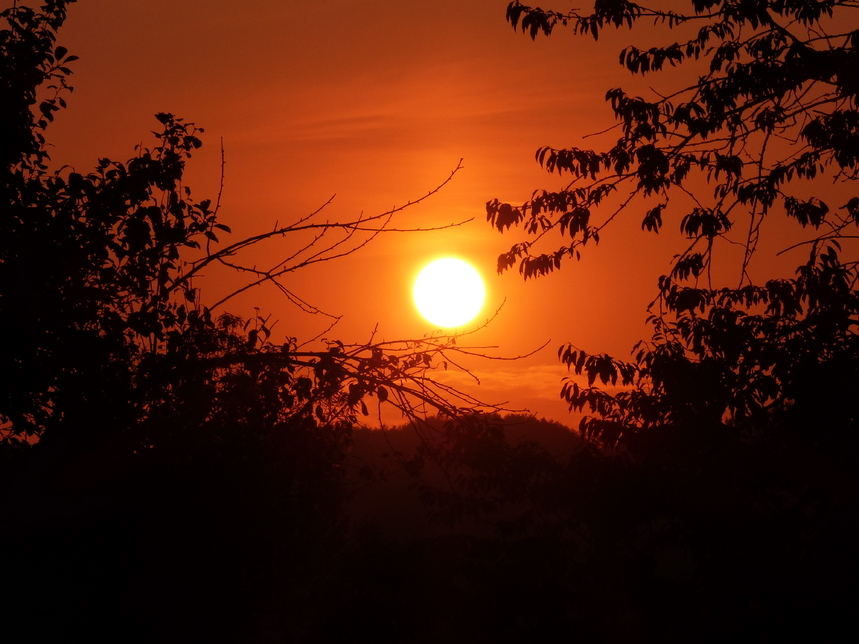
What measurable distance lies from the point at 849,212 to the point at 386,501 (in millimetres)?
20691

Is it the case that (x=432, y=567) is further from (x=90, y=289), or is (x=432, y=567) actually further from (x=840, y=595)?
(x=90, y=289)

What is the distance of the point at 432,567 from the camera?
1423 cm

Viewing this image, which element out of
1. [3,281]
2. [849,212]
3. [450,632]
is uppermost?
[849,212]

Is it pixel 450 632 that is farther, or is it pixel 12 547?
pixel 450 632

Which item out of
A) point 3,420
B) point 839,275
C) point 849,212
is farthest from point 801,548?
point 3,420

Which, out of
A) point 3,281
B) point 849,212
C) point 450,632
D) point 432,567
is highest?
point 849,212

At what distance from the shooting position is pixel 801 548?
7.91m

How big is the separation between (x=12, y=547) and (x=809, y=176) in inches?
332

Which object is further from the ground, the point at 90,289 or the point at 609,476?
the point at 90,289

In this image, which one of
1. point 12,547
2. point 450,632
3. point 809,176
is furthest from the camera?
point 450,632

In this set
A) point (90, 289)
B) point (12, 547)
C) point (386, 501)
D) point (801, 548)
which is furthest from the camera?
point (386, 501)

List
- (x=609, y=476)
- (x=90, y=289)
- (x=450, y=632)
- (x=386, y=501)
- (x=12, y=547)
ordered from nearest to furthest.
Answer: (x=12, y=547), (x=90, y=289), (x=609, y=476), (x=450, y=632), (x=386, y=501)

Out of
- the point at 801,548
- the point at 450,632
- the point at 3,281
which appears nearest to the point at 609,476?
the point at 801,548

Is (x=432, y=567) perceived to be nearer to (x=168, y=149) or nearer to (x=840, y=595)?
(x=840, y=595)
